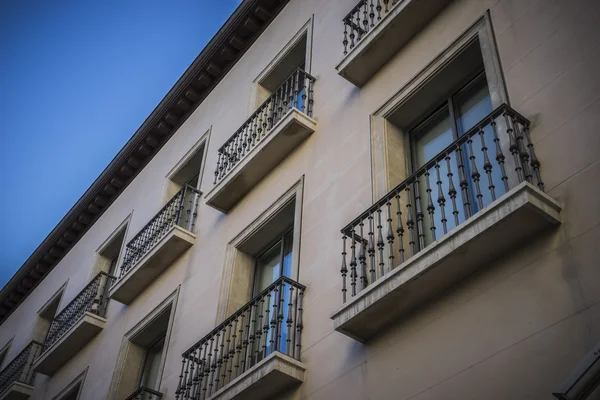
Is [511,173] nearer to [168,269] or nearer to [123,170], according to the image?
[168,269]

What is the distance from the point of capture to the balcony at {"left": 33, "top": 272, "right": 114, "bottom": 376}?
15.5m

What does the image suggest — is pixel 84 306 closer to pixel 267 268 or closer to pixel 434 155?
pixel 267 268

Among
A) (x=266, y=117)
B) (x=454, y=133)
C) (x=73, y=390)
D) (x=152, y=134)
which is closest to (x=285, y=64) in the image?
(x=266, y=117)

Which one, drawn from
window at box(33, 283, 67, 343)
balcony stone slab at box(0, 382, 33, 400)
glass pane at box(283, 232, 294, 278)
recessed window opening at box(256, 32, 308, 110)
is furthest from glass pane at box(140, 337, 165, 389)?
window at box(33, 283, 67, 343)

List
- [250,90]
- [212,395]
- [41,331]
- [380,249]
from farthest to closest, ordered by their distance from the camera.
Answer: [41,331] < [250,90] < [212,395] < [380,249]

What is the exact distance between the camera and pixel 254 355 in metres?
9.76

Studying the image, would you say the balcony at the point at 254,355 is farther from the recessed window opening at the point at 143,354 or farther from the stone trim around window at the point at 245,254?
the recessed window opening at the point at 143,354

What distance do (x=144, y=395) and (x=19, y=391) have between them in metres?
6.81

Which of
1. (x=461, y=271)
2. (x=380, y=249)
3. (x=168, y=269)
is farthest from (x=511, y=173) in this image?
(x=168, y=269)

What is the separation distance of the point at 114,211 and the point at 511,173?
14.3 metres

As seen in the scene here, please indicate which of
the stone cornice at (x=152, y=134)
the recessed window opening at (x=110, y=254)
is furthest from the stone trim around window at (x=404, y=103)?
the recessed window opening at (x=110, y=254)

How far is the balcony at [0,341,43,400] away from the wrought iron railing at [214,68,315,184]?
8063 millimetres

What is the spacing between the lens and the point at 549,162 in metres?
6.62

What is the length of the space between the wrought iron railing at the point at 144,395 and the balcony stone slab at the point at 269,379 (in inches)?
119
